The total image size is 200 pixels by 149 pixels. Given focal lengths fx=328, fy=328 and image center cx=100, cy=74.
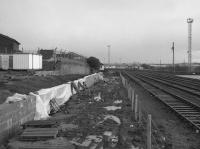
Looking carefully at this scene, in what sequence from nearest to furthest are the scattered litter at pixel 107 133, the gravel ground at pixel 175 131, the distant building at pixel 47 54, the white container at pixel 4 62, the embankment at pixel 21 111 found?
the embankment at pixel 21 111 < the gravel ground at pixel 175 131 < the scattered litter at pixel 107 133 < the white container at pixel 4 62 < the distant building at pixel 47 54

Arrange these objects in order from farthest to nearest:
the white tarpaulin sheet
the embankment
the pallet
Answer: the white tarpaulin sheet < the embankment < the pallet

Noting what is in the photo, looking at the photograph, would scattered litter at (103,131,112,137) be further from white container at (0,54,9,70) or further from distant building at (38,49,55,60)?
distant building at (38,49,55,60)

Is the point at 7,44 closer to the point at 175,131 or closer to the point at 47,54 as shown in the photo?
the point at 47,54

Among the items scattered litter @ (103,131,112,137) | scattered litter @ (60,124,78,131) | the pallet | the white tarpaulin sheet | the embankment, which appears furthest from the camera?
the white tarpaulin sheet

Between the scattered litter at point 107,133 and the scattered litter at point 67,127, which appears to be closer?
the scattered litter at point 107,133

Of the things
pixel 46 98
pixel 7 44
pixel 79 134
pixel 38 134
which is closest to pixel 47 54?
pixel 7 44

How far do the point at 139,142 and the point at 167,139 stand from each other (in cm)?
133

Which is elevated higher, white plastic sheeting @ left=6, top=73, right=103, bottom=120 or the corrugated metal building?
the corrugated metal building

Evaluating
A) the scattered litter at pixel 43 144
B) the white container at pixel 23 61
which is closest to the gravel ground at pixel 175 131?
the scattered litter at pixel 43 144

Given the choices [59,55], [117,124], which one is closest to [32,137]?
[117,124]

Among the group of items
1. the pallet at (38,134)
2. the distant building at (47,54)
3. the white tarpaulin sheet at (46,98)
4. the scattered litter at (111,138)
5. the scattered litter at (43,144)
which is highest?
the distant building at (47,54)

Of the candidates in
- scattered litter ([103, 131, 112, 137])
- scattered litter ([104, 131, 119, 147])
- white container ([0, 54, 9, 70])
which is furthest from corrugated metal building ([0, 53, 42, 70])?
scattered litter ([104, 131, 119, 147])

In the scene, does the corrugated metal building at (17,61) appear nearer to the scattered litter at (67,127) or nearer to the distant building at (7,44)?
the distant building at (7,44)

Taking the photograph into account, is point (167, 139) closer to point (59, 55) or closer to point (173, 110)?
point (173, 110)
